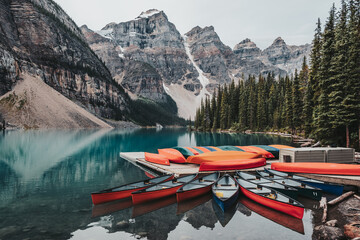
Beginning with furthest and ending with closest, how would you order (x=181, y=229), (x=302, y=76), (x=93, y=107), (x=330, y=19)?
(x=93, y=107), (x=302, y=76), (x=330, y=19), (x=181, y=229)

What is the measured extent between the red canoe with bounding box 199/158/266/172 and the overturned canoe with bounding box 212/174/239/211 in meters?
1.43

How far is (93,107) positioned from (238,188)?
16931 centimetres

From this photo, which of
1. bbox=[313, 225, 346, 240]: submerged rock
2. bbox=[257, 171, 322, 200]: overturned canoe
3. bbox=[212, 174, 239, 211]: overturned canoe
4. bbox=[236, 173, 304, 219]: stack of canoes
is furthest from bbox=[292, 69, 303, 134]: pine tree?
bbox=[313, 225, 346, 240]: submerged rock

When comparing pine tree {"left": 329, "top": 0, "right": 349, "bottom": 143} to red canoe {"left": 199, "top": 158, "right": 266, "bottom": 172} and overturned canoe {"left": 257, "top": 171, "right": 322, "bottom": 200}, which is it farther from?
overturned canoe {"left": 257, "top": 171, "right": 322, "bottom": 200}

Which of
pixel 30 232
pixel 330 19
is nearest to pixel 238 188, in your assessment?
pixel 30 232

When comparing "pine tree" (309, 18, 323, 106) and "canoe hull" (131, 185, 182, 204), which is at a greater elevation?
"pine tree" (309, 18, 323, 106)

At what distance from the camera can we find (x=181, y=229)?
32.8ft

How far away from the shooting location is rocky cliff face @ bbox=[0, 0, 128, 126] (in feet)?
397

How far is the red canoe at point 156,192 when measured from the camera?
1228 cm

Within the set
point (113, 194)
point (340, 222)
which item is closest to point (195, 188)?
point (113, 194)

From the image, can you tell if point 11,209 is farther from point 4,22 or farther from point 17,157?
point 4,22

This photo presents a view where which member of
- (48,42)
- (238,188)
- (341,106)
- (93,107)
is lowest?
(238,188)

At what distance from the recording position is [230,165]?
1788 cm

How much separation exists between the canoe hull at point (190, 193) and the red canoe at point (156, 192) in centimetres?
89
